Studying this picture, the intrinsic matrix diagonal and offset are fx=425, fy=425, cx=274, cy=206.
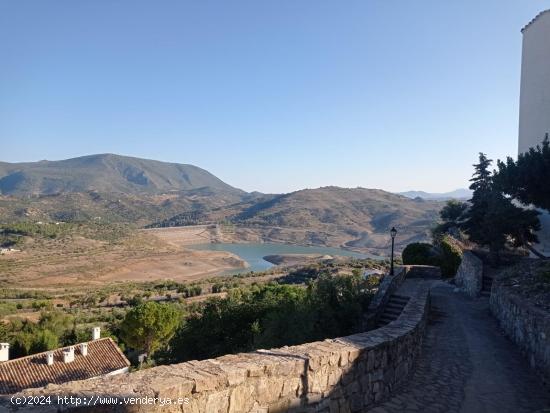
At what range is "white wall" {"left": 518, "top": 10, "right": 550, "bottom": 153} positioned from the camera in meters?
16.5

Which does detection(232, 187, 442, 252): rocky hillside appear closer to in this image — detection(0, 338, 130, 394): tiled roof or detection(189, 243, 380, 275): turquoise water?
detection(189, 243, 380, 275): turquoise water

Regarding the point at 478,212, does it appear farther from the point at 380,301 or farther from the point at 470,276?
the point at 380,301

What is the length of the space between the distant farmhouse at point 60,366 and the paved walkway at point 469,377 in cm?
1086

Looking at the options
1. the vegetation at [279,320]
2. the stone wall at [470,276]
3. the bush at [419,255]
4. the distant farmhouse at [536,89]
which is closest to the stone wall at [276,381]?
the vegetation at [279,320]

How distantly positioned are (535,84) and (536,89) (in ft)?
0.78

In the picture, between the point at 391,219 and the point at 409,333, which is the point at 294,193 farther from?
the point at 409,333

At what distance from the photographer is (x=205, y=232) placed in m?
118

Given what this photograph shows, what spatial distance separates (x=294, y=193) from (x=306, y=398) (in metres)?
161

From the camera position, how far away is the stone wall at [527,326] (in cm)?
614

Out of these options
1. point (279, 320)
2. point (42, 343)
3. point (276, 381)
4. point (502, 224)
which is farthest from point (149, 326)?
point (276, 381)

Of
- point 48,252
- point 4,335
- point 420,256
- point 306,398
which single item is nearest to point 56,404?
point 306,398

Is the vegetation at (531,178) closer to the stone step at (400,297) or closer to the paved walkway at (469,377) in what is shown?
the paved walkway at (469,377)

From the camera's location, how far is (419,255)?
18938 mm

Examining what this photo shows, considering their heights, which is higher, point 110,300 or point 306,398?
point 306,398
